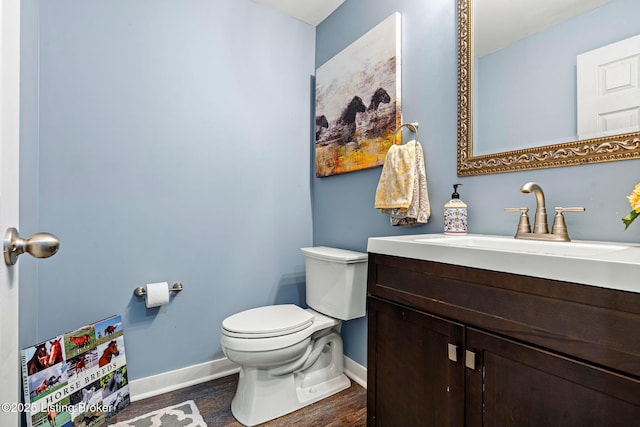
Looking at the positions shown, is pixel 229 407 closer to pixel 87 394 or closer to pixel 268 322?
pixel 268 322

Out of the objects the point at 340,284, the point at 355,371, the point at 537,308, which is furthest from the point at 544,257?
the point at 355,371

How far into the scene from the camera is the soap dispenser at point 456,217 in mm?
1307

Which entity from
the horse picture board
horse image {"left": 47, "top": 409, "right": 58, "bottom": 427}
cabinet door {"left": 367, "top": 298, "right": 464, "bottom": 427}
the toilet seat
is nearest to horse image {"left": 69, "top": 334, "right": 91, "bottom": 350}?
the horse picture board

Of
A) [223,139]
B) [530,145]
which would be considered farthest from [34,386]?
[530,145]

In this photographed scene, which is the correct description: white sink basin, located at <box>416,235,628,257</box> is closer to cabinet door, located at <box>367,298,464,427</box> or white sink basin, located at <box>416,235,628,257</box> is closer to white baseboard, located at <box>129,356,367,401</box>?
cabinet door, located at <box>367,298,464,427</box>

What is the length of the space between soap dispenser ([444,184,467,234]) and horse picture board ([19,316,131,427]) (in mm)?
1667

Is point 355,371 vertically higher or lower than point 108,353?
lower

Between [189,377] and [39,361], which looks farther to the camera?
[189,377]

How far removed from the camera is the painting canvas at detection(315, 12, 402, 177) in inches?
65.8

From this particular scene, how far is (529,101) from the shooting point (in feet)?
3.87

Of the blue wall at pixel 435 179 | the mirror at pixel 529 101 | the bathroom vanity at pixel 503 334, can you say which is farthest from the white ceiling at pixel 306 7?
the bathroom vanity at pixel 503 334

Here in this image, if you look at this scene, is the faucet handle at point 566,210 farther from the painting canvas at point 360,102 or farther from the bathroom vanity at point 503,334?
the painting canvas at point 360,102

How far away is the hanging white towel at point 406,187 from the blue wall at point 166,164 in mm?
885

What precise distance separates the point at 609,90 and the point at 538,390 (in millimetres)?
917
